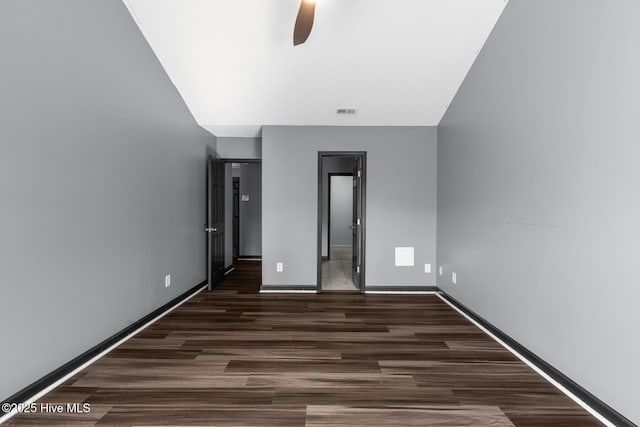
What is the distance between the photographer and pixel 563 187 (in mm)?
2174

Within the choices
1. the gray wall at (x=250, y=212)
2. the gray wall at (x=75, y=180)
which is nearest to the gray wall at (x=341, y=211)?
the gray wall at (x=250, y=212)

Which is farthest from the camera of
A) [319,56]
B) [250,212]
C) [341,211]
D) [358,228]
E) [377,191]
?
[341,211]

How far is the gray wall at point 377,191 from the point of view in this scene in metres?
4.57

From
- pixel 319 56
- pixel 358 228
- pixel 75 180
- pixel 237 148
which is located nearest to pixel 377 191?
pixel 358 228

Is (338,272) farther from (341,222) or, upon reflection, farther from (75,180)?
(75,180)

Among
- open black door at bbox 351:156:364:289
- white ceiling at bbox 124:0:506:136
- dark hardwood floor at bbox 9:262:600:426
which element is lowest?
dark hardwood floor at bbox 9:262:600:426

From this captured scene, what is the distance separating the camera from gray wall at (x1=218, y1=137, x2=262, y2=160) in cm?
A: 537

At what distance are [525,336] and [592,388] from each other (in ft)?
2.11

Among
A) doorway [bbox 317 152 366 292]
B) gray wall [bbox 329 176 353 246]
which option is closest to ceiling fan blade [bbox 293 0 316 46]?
doorway [bbox 317 152 366 292]

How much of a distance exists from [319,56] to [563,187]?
2604 mm

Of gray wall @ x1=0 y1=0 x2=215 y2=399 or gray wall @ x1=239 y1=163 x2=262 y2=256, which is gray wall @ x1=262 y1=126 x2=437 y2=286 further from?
gray wall @ x1=239 y1=163 x2=262 y2=256

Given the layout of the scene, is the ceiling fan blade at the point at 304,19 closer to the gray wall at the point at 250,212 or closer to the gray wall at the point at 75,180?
the gray wall at the point at 75,180

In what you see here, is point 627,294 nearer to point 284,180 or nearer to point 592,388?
point 592,388

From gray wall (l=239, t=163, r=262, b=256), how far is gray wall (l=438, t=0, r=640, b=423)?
204 inches
